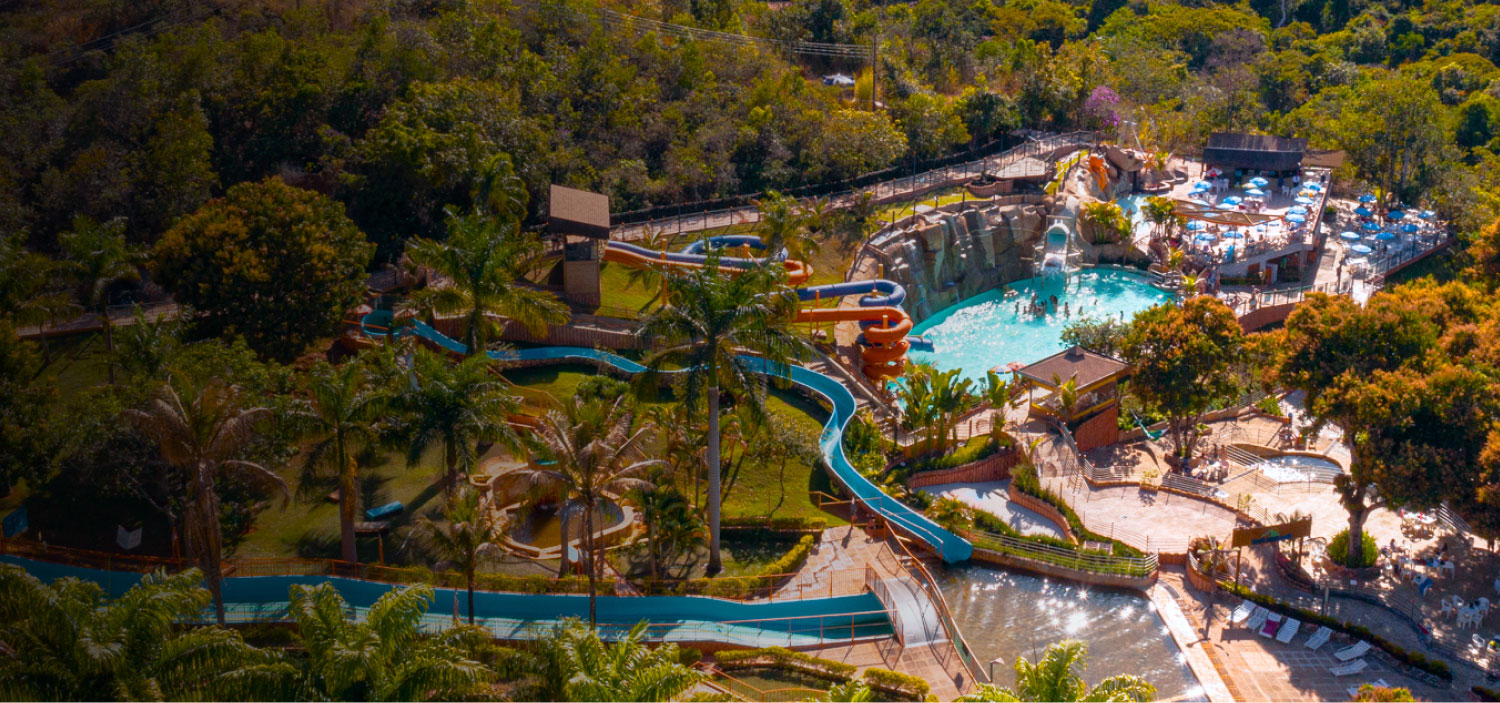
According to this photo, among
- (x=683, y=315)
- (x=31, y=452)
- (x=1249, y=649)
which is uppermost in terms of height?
(x=683, y=315)

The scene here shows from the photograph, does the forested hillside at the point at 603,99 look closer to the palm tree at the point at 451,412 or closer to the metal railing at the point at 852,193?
the metal railing at the point at 852,193

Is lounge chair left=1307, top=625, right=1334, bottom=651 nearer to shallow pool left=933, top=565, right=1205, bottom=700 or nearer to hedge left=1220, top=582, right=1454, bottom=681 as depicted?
hedge left=1220, top=582, right=1454, bottom=681

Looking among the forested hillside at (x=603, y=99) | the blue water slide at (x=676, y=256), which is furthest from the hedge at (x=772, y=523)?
the forested hillside at (x=603, y=99)

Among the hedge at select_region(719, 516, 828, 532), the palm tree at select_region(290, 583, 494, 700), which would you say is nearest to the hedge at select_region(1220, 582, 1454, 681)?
the hedge at select_region(719, 516, 828, 532)

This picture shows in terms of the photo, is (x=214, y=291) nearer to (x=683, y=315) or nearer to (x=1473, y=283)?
(x=683, y=315)

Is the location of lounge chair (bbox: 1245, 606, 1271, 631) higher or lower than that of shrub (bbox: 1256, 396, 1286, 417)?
lower

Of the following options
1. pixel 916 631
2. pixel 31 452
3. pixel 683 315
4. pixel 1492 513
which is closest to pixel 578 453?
pixel 683 315
